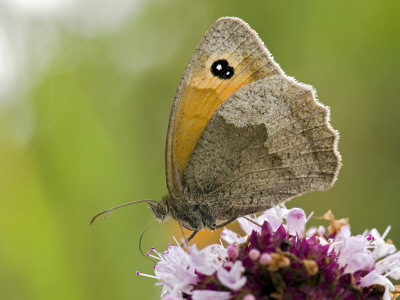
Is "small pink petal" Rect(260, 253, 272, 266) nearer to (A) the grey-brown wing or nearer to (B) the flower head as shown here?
(B) the flower head

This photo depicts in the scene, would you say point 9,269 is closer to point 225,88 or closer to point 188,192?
point 188,192

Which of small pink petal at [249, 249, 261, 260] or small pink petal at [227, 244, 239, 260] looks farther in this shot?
small pink petal at [227, 244, 239, 260]

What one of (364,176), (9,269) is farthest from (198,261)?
(364,176)

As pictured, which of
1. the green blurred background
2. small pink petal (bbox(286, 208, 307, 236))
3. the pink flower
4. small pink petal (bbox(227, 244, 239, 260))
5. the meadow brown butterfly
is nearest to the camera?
the pink flower

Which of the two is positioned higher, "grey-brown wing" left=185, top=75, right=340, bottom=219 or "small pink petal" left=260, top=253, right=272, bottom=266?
"grey-brown wing" left=185, top=75, right=340, bottom=219

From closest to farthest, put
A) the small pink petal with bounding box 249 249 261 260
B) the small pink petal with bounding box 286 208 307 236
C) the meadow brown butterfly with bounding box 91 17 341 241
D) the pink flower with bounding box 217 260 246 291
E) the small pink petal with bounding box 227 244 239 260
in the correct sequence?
the pink flower with bounding box 217 260 246 291 → the small pink petal with bounding box 249 249 261 260 → the small pink petal with bounding box 227 244 239 260 → the small pink petal with bounding box 286 208 307 236 → the meadow brown butterfly with bounding box 91 17 341 241

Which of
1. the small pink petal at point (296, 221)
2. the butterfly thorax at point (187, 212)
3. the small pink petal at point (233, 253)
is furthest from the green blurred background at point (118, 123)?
the small pink petal at point (233, 253)

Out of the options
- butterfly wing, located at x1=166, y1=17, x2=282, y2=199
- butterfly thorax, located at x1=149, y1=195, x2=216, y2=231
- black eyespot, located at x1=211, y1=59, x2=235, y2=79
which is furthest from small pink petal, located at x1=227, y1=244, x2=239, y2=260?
black eyespot, located at x1=211, y1=59, x2=235, y2=79
